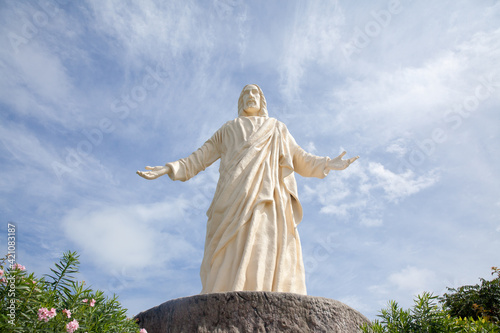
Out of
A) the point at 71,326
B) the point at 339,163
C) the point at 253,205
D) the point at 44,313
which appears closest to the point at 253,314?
the point at 253,205

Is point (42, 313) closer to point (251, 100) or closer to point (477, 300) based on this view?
point (251, 100)

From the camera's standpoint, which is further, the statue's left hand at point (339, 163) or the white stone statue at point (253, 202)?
the statue's left hand at point (339, 163)

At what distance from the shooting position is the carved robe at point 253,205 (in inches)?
222

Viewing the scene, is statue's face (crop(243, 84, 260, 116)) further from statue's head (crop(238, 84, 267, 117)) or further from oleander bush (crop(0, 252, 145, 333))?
oleander bush (crop(0, 252, 145, 333))

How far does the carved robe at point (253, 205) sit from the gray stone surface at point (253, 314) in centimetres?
93

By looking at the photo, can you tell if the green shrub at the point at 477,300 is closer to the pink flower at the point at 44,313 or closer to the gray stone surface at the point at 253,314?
the gray stone surface at the point at 253,314

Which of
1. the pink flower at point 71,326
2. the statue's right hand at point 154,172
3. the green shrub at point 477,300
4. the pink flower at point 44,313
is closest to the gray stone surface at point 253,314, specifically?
the pink flower at point 71,326

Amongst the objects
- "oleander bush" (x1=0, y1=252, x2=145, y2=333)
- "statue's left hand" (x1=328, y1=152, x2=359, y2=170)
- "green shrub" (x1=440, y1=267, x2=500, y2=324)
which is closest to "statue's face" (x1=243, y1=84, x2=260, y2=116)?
"statue's left hand" (x1=328, y1=152, x2=359, y2=170)

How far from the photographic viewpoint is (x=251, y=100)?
298 inches

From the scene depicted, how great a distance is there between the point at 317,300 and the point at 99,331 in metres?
2.40

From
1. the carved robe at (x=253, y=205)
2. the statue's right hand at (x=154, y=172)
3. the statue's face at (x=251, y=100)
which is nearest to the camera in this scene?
the carved robe at (x=253, y=205)

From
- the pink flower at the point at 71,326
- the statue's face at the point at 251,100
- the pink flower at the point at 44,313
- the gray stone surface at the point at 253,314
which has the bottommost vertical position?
the pink flower at the point at 71,326

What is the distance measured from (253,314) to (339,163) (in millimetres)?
3029

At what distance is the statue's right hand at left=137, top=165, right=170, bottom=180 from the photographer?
6.51 metres
